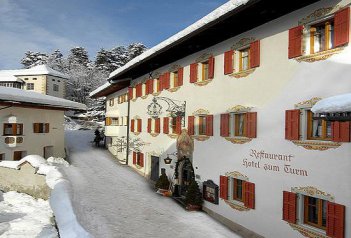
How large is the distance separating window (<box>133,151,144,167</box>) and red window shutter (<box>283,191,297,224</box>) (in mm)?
14680

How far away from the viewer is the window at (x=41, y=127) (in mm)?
25969

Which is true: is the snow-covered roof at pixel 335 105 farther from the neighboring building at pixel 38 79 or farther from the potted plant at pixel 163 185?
the neighboring building at pixel 38 79

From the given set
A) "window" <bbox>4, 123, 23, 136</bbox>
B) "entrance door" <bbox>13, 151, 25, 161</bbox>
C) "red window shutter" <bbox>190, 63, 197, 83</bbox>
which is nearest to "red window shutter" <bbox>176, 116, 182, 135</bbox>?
"red window shutter" <bbox>190, 63, 197, 83</bbox>

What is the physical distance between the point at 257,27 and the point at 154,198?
1106cm

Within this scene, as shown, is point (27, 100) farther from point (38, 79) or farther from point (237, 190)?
point (38, 79)

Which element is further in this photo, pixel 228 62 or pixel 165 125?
pixel 165 125

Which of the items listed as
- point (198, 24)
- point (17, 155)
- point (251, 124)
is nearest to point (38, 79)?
point (17, 155)

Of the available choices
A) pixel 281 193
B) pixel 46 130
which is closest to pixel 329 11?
pixel 281 193

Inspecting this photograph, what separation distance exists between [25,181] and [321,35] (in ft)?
65.1

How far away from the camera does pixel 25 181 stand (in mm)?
21109

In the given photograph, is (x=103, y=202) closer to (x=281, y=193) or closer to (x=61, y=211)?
(x=61, y=211)

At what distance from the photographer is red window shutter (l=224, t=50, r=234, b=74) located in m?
13.9

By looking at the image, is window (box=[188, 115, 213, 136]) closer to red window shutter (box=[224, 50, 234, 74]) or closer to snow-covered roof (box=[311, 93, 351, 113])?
red window shutter (box=[224, 50, 234, 74])

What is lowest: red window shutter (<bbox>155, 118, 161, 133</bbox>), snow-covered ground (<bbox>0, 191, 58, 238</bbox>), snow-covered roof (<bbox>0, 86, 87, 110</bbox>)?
snow-covered ground (<bbox>0, 191, 58, 238</bbox>)
